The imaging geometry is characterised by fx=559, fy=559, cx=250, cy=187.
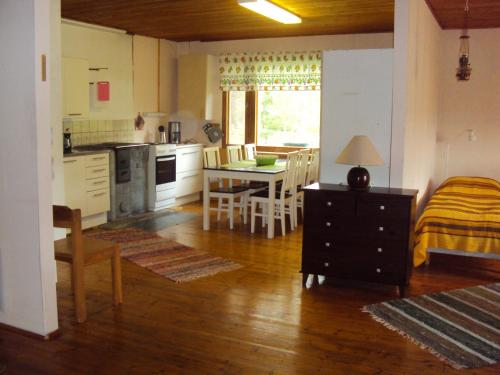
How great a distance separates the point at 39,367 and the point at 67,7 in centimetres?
424

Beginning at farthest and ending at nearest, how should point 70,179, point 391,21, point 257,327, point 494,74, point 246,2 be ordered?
point 494,74 → point 391,21 → point 70,179 → point 246,2 → point 257,327

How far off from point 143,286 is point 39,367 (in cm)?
149

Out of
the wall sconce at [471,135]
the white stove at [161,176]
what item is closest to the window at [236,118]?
the white stove at [161,176]

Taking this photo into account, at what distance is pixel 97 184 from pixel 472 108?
489cm

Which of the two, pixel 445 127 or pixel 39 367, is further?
A: pixel 445 127

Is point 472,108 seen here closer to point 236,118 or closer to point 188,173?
point 236,118

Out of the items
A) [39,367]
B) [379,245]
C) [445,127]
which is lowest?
[39,367]

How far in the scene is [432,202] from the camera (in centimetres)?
581

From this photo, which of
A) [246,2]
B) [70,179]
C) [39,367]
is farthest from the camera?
[70,179]

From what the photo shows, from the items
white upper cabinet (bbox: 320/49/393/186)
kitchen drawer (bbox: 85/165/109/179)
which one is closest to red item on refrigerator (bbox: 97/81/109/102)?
kitchen drawer (bbox: 85/165/109/179)

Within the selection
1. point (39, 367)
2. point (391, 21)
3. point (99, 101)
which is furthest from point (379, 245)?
point (99, 101)

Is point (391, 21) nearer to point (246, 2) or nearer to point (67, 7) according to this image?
point (246, 2)

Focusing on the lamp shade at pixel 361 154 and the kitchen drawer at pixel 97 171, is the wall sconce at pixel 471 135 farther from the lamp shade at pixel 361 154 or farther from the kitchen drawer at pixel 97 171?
the kitchen drawer at pixel 97 171

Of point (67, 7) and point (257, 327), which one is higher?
point (67, 7)
